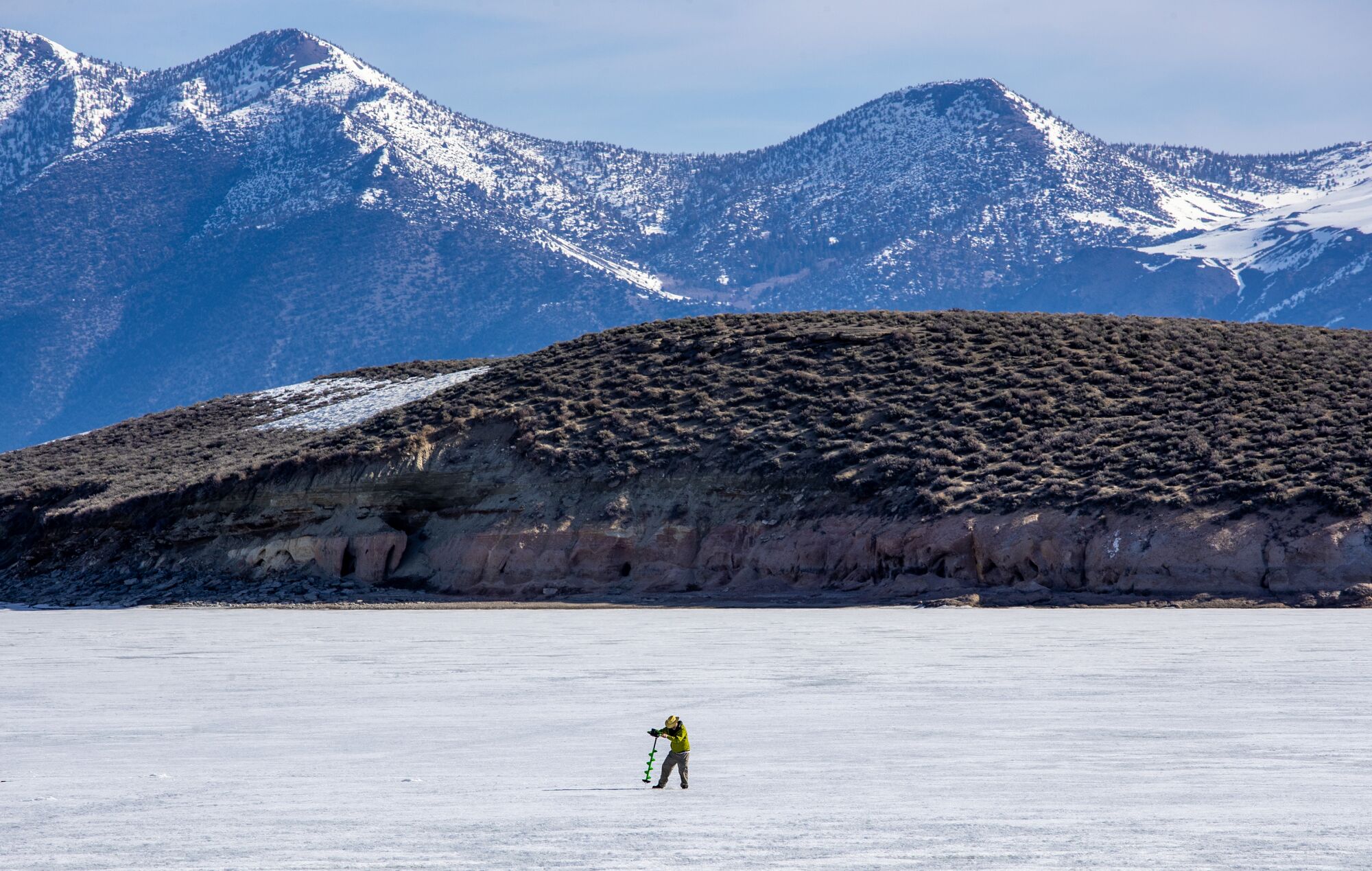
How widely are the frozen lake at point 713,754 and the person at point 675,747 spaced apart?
250 mm

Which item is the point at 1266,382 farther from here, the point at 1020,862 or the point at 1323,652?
the point at 1020,862

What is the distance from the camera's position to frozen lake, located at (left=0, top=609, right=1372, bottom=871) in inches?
373

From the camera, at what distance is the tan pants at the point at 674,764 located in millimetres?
10930

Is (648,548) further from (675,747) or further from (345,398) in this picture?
(675,747)

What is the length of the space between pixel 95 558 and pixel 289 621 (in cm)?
1475

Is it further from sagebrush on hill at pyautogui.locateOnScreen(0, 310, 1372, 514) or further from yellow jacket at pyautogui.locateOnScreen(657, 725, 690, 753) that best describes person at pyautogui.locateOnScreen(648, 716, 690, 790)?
sagebrush on hill at pyautogui.locateOnScreen(0, 310, 1372, 514)

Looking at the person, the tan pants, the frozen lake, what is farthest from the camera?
the tan pants

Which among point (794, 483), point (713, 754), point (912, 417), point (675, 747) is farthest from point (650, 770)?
point (912, 417)

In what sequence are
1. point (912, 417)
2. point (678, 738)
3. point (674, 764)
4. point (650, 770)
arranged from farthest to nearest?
point (912, 417) < point (650, 770) < point (674, 764) < point (678, 738)

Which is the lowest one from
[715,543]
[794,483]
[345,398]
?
[715,543]

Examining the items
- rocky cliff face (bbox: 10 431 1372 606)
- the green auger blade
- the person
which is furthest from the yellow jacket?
rocky cliff face (bbox: 10 431 1372 606)

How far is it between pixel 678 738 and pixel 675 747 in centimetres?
8

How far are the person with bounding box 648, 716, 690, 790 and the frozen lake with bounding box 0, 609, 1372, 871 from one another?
0.82 ft

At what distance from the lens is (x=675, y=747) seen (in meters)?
10.9
